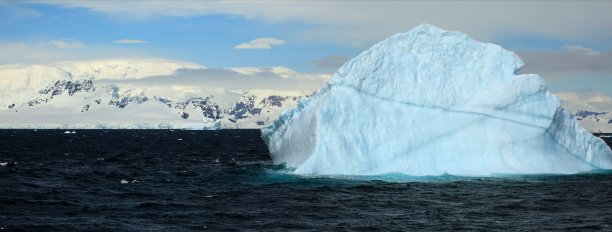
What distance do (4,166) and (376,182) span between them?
2648cm

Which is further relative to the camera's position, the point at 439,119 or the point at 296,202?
the point at 439,119

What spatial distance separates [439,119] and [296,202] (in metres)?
12.2

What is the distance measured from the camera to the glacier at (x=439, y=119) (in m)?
38.1

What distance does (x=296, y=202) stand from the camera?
29500 mm

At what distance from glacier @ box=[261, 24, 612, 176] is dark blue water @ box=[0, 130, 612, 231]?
1.46 meters

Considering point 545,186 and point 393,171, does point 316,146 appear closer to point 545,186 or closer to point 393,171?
point 393,171

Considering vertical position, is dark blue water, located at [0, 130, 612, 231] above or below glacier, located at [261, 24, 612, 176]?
below

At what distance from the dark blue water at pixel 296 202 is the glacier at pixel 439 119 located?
1462 mm

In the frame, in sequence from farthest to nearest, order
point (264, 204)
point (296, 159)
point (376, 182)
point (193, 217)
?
point (296, 159), point (376, 182), point (264, 204), point (193, 217)

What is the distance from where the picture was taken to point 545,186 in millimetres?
34031

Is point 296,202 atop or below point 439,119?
below

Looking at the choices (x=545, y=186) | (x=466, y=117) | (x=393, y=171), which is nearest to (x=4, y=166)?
(x=393, y=171)

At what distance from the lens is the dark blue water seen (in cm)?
2462

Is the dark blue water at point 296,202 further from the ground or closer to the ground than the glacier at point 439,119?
closer to the ground
